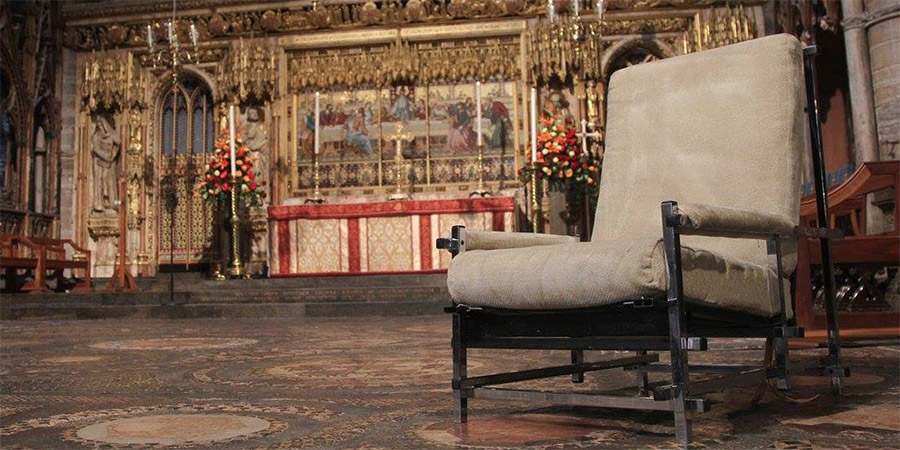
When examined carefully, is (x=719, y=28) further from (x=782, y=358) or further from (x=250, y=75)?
(x=782, y=358)

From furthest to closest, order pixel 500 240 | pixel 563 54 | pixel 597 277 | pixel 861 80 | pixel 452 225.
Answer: pixel 563 54 → pixel 452 225 → pixel 861 80 → pixel 500 240 → pixel 597 277

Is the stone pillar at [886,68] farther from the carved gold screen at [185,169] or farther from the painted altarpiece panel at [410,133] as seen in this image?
the carved gold screen at [185,169]

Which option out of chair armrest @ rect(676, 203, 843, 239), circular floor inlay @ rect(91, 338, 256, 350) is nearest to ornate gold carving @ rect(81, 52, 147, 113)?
circular floor inlay @ rect(91, 338, 256, 350)

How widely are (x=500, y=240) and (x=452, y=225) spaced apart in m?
5.88

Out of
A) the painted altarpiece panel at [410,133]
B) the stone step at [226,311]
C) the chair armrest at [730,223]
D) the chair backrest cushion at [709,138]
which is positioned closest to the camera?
the chair armrest at [730,223]

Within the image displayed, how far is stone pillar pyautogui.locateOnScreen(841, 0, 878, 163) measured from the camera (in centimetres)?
779

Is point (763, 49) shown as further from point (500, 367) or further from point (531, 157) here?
point (531, 157)

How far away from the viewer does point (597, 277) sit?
1914mm

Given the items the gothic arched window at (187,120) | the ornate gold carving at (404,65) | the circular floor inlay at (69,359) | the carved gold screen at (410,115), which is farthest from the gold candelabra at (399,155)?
the circular floor inlay at (69,359)

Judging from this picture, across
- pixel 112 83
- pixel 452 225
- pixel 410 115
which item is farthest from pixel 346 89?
pixel 452 225

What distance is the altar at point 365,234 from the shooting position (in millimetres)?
10453

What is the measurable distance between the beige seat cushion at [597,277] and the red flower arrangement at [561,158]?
7.64 m

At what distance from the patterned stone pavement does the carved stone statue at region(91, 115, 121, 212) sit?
8349mm

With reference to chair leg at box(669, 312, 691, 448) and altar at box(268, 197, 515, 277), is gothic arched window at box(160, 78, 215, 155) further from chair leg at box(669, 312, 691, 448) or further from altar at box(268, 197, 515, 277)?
chair leg at box(669, 312, 691, 448)
